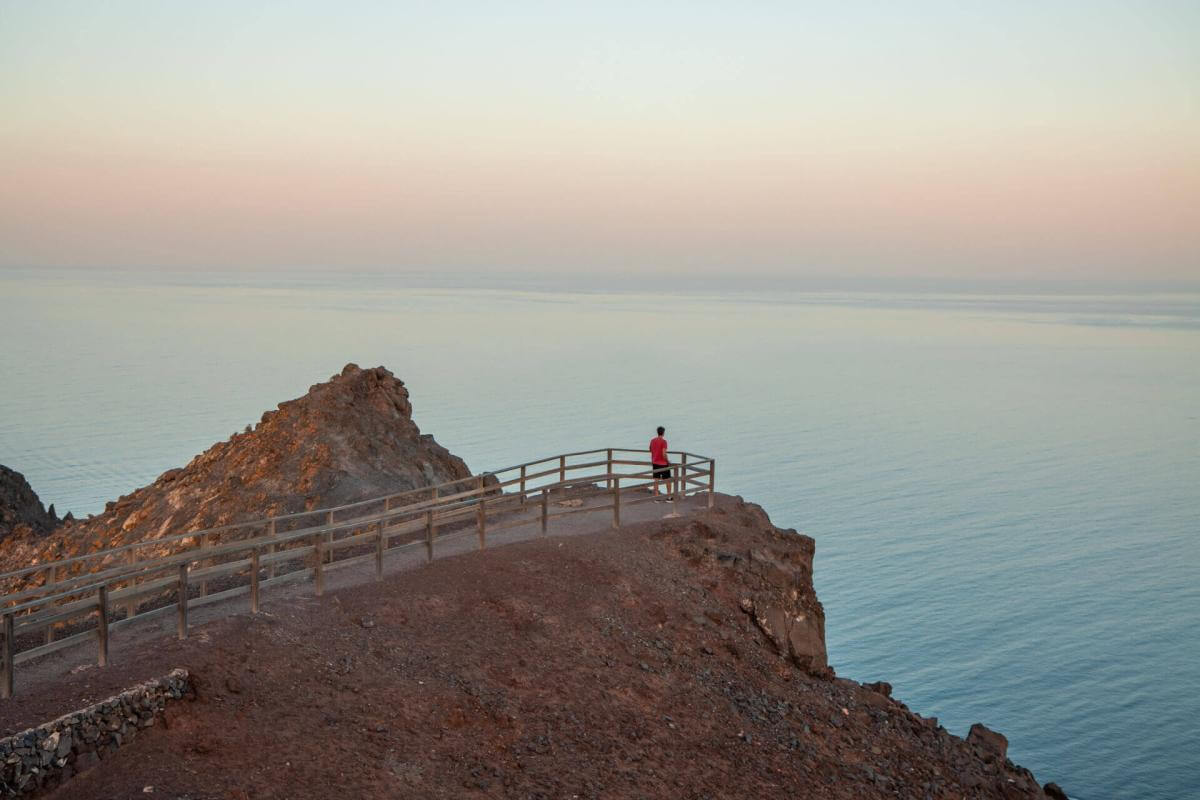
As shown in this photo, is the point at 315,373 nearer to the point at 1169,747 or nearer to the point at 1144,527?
the point at 1144,527

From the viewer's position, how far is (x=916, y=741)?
824 inches

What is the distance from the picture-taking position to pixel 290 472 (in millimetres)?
30016

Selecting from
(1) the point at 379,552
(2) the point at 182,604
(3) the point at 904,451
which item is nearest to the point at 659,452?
(1) the point at 379,552

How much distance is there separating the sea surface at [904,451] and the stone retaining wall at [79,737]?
881 inches

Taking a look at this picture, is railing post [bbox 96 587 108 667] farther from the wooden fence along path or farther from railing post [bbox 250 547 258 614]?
railing post [bbox 250 547 258 614]

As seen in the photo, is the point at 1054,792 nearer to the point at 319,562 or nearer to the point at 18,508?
the point at 319,562

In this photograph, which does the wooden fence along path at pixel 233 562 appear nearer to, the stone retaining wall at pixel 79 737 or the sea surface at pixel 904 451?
the stone retaining wall at pixel 79 737

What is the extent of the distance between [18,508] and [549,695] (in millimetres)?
29666

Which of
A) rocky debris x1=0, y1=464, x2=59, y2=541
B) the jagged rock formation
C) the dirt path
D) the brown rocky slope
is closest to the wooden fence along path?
the dirt path

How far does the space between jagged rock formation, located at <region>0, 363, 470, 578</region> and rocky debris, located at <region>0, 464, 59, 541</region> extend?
14.0 ft

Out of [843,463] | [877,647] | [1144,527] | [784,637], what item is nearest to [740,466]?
[843,463]

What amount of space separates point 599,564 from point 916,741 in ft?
22.4

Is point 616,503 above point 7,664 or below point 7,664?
below

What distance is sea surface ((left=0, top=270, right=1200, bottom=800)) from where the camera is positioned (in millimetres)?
34750
